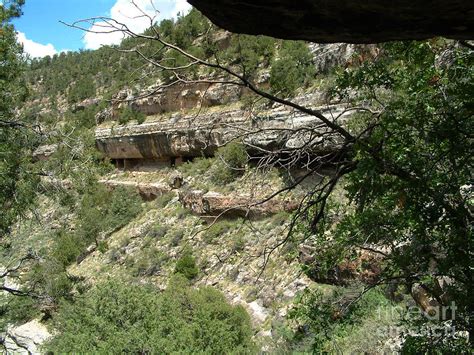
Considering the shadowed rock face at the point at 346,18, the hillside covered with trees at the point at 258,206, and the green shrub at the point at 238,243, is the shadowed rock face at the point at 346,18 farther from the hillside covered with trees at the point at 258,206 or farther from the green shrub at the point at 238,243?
the green shrub at the point at 238,243

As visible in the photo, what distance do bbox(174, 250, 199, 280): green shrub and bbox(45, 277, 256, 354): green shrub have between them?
9.78ft

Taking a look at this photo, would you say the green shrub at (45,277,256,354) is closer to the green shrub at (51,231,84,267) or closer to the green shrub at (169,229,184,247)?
the green shrub at (169,229,184,247)

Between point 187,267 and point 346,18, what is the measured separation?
12.9 m

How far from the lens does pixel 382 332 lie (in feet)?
18.1

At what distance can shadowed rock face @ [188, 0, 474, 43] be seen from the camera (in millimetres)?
1737

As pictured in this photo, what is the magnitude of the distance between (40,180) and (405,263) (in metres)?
5.51

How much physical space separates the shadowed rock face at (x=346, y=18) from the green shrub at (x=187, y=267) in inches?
490

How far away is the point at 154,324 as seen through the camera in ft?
29.7

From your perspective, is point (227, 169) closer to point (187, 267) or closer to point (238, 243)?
point (238, 243)

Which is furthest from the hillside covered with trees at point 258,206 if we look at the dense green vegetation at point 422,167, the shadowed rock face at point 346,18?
the shadowed rock face at point 346,18

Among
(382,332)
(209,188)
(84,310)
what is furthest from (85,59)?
(382,332)

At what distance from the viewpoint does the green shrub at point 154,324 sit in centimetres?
827

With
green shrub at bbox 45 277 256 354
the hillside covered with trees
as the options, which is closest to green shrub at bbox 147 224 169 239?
the hillside covered with trees

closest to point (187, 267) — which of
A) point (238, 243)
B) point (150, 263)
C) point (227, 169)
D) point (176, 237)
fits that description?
point (238, 243)
